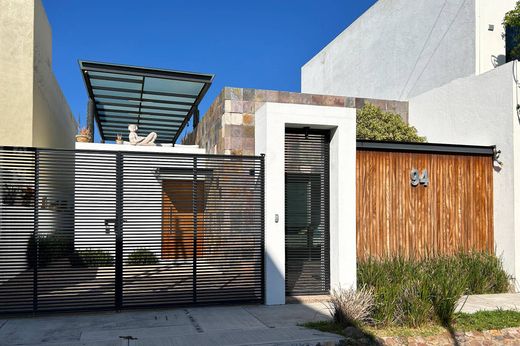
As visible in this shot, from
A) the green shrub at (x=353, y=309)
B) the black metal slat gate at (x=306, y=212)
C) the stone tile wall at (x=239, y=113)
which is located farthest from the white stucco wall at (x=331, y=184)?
the stone tile wall at (x=239, y=113)

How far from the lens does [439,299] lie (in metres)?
6.78

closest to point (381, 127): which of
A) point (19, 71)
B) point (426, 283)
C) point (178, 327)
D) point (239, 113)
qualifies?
point (239, 113)

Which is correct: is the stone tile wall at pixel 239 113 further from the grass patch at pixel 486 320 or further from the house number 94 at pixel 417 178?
the grass patch at pixel 486 320

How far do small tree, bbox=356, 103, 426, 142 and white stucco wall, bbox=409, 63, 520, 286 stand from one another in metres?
1.04

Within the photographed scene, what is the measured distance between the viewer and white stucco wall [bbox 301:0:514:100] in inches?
480

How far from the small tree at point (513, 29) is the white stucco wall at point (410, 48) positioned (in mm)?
294

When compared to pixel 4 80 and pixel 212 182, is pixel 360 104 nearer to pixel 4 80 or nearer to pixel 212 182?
pixel 212 182

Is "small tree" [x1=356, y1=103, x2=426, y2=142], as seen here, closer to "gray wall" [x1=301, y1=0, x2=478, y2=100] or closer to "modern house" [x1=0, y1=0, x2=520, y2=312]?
"modern house" [x1=0, y1=0, x2=520, y2=312]

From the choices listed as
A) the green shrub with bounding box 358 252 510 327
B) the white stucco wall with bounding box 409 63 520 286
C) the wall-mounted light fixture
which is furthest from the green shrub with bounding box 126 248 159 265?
the wall-mounted light fixture

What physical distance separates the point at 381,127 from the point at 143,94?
8530 millimetres

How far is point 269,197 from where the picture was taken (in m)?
8.21

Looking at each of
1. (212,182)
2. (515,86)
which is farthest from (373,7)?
(212,182)

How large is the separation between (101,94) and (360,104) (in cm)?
913

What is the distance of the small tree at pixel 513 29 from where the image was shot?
37.2 ft
